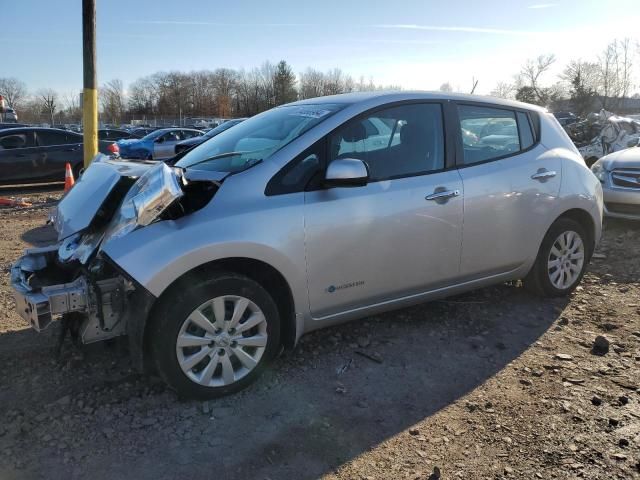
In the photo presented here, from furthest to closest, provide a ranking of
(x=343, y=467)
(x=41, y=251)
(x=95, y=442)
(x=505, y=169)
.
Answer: (x=505, y=169) < (x=41, y=251) < (x=95, y=442) < (x=343, y=467)

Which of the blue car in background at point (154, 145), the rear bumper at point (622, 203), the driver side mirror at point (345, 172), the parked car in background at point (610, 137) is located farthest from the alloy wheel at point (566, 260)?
the blue car in background at point (154, 145)

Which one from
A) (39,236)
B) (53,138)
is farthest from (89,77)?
(53,138)

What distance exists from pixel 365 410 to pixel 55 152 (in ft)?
39.8

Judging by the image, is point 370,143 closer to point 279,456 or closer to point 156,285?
point 156,285

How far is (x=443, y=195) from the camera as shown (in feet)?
12.0

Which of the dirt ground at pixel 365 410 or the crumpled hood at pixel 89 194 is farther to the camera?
the crumpled hood at pixel 89 194

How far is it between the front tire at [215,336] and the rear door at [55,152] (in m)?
11.4

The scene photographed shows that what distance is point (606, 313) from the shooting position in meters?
4.53

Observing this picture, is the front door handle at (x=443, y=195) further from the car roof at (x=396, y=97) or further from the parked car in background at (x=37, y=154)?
the parked car in background at (x=37, y=154)

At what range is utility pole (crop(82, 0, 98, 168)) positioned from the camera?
331 inches

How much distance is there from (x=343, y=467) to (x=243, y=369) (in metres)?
0.88

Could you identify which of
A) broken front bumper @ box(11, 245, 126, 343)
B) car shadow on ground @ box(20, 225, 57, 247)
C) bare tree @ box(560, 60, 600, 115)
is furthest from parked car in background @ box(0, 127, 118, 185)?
bare tree @ box(560, 60, 600, 115)

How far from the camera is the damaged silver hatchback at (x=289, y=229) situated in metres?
2.88

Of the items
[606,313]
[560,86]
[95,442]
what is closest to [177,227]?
[95,442]
